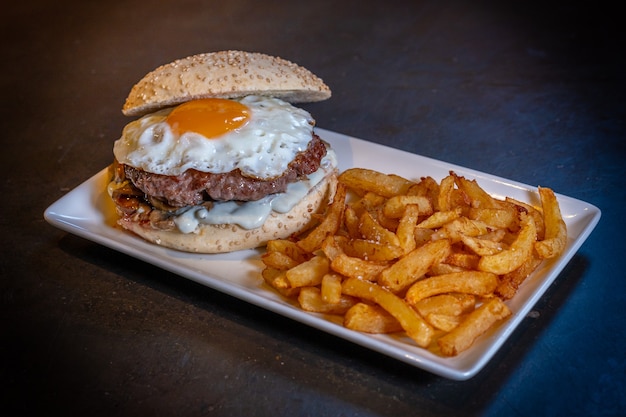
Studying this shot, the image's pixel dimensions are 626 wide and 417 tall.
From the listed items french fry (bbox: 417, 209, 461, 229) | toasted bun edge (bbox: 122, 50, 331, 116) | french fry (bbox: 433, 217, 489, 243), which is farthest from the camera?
toasted bun edge (bbox: 122, 50, 331, 116)

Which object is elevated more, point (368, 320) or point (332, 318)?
point (368, 320)

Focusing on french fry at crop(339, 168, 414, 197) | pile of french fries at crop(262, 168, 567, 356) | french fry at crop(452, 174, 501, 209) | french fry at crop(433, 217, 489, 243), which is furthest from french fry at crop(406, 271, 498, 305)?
french fry at crop(339, 168, 414, 197)

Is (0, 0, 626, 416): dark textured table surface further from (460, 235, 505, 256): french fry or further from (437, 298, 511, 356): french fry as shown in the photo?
(460, 235, 505, 256): french fry

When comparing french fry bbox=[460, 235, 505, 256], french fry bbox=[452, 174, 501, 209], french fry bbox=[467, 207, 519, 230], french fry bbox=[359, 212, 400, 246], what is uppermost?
french fry bbox=[460, 235, 505, 256]

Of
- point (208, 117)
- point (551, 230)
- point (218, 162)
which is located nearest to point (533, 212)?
point (551, 230)

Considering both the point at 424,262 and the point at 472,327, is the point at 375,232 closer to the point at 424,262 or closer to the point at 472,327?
the point at 424,262

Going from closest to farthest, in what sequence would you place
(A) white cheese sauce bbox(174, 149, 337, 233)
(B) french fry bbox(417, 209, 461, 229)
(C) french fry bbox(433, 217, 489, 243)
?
(C) french fry bbox(433, 217, 489, 243)
(B) french fry bbox(417, 209, 461, 229)
(A) white cheese sauce bbox(174, 149, 337, 233)

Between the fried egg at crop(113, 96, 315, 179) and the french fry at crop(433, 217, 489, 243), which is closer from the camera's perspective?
the french fry at crop(433, 217, 489, 243)
